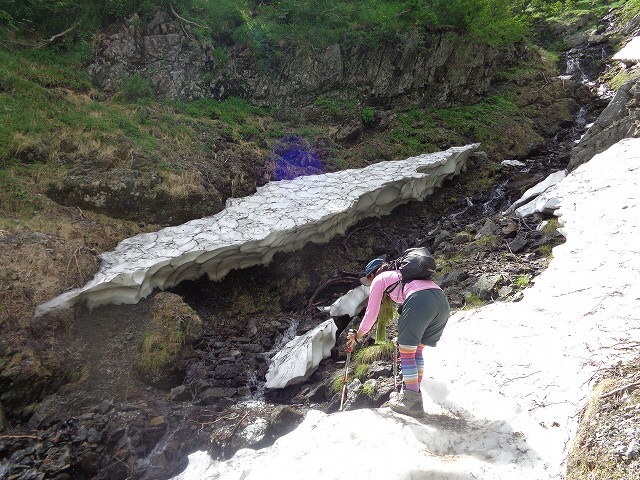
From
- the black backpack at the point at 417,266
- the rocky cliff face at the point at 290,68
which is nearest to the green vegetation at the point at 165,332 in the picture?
the black backpack at the point at 417,266

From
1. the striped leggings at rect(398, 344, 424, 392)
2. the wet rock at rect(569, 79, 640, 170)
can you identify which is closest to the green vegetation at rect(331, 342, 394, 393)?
the striped leggings at rect(398, 344, 424, 392)

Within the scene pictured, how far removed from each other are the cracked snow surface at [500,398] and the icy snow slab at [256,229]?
3.68m

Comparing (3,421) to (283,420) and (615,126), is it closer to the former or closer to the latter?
(283,420)

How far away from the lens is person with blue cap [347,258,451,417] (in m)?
3.88

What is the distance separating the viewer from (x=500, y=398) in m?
3.99

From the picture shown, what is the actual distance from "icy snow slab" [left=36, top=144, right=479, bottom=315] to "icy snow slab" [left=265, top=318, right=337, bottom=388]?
2614 millimetres

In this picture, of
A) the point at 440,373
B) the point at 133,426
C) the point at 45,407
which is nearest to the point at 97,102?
the point at 45,407

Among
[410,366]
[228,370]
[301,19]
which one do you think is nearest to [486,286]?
[410,366]

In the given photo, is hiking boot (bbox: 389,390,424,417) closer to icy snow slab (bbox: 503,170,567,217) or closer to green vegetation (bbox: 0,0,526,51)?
icy snow slab (bbox: 503,170,567,217)

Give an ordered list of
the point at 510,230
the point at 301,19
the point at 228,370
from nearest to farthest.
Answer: the point at 228,370
the point at 510,230
the point at 301,19

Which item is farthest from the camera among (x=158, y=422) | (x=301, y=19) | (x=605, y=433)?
(x=301, y=19)

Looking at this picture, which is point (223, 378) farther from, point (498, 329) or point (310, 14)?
point (310, 14)

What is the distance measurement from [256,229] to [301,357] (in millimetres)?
3372

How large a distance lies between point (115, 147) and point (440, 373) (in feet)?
28.6
